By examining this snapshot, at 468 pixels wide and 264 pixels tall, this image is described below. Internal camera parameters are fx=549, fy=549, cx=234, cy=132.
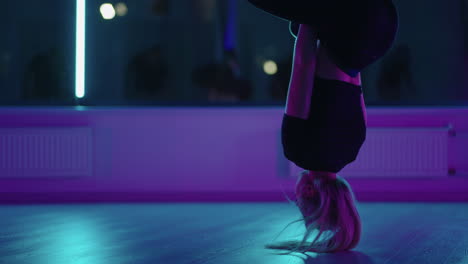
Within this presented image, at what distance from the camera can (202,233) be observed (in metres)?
2.79

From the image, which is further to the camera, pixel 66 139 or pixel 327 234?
pixel 66 139

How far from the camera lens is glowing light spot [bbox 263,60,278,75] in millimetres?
4797

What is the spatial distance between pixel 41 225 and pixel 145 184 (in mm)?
1266

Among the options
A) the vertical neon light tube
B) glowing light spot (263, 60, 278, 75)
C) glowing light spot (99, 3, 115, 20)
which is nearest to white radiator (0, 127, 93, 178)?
the vertical neon light tube

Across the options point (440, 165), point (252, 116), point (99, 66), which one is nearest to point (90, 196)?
point (99, 66)

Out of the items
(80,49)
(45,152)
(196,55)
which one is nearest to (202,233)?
(45,152)

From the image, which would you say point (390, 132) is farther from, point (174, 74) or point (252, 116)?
point (174, 74)

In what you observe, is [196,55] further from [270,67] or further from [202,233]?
[202,233]

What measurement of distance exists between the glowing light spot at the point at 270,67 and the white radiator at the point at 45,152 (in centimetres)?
162

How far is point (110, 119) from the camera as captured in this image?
14.1ft

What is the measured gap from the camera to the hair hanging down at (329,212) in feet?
6.93

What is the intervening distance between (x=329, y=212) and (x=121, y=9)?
128 inches

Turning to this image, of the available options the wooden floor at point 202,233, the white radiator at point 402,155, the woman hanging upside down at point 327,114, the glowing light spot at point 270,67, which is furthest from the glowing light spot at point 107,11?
the woman hanging upside down at point 327,114

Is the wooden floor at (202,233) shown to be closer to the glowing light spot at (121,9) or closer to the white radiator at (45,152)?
the white radiator at (45,152)
